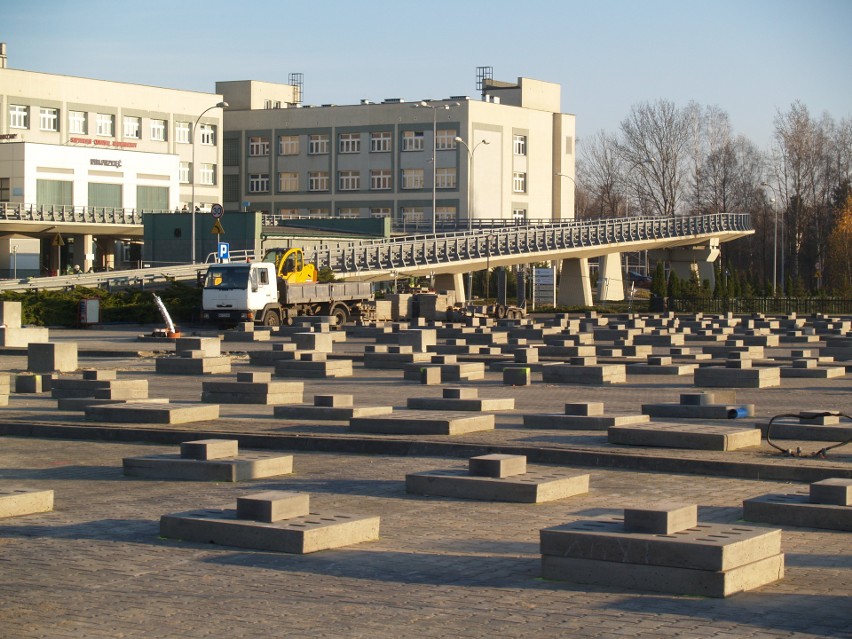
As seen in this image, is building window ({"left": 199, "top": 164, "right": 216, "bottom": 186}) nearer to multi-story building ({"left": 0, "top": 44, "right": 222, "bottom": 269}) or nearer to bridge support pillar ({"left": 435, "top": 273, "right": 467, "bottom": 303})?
multi-story building ({"left": 0, "top": 44, "right": 222, "bottom": 269})

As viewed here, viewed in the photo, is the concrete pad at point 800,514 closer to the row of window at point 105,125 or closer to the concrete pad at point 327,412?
the concrete pad at point 327,412

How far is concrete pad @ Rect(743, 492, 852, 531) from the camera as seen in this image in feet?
31.7

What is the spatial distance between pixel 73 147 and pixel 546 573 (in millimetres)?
73077

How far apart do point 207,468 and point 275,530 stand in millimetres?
3529

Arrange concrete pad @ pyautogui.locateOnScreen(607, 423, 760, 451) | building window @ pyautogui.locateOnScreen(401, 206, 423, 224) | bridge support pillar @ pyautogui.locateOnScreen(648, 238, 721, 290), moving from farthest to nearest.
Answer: building window @ pyautogui.locateOnScreen(401, 206, 423, 224)
bridge support pillar @ pyautogui.locateOnScreen(648, 238, 721, 290)
concrete pad @ pyautogui.locateOnScreen(607, 423, 760, 451)

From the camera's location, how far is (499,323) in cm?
4962

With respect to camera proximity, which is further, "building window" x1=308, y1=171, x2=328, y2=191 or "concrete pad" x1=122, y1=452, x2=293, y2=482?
"building window" x1=308, y1=171, x2=328, y2=191

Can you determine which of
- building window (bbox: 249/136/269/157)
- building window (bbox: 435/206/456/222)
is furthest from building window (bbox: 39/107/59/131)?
building window (bbox: 435/206/456/222)

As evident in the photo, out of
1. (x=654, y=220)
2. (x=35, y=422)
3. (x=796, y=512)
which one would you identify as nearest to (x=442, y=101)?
(x=654, y=220)

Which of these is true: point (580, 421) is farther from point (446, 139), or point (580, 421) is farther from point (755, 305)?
point (446, 139)

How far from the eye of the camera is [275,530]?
888cm

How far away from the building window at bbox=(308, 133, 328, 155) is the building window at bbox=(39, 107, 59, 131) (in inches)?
784

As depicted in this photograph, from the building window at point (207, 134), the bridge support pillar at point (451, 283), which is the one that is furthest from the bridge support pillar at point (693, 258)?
the building window at point (207, 134)

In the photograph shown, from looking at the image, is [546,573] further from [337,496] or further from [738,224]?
[738,224]
